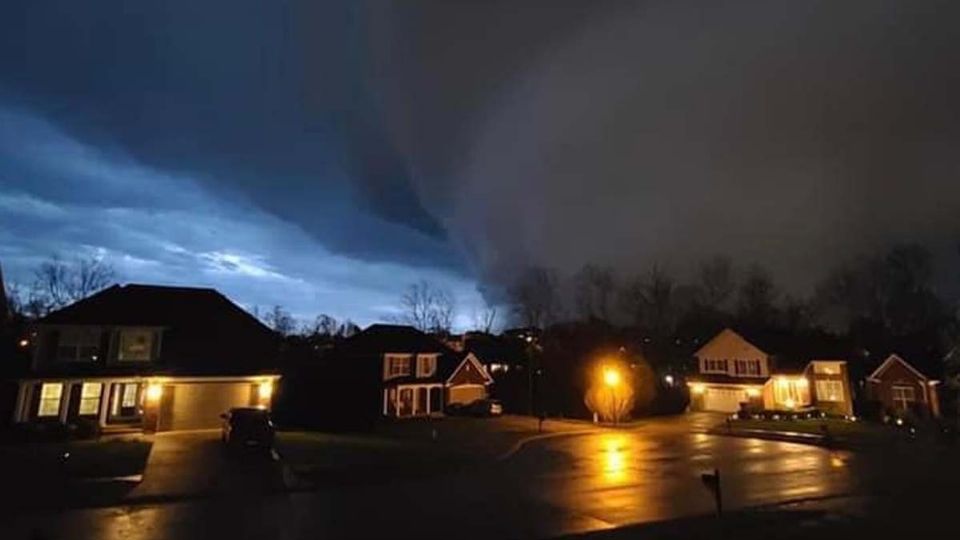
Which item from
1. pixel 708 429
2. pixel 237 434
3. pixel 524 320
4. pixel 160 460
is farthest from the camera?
pixel 524 320

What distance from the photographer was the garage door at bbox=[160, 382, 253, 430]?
37.9 metres

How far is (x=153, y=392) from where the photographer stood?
37.1 metres

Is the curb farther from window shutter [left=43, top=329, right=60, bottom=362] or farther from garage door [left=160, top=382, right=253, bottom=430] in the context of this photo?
window shutter [left=43, top=329, right=60, bottom=362]

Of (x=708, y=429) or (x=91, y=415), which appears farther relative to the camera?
(x=708, y=429)

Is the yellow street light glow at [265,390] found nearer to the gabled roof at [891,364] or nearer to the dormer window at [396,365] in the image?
the dormer window at [396,365]

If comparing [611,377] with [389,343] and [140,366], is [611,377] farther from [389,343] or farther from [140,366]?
[140,366]

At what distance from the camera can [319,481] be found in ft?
78.4

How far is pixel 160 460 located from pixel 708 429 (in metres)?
39.4

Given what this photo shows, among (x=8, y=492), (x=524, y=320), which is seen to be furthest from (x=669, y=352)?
(x=8, y=492)

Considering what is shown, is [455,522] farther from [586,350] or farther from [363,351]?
[586,350]

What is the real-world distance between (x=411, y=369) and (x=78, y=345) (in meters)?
28.2

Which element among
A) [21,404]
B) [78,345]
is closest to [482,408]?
[78,345]

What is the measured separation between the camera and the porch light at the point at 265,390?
133 ft

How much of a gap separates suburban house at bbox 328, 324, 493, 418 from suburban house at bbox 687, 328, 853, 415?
83.6 feet
